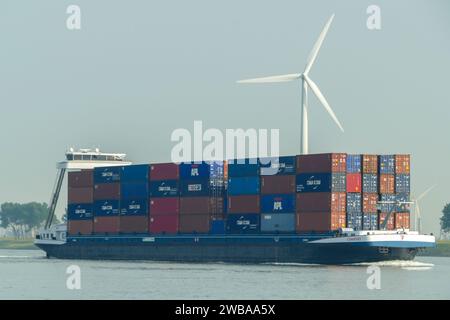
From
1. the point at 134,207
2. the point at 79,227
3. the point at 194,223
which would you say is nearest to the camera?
the point at 194,223

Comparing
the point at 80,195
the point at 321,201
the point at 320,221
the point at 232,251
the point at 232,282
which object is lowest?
the point at 232,282

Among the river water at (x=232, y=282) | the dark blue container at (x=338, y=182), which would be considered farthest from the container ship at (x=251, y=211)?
the river water at (x=232, y=282)

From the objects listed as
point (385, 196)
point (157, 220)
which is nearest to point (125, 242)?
point (157, 220)

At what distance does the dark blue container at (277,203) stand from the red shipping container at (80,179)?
1107 inches

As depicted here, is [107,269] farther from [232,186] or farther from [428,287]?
[428,287]

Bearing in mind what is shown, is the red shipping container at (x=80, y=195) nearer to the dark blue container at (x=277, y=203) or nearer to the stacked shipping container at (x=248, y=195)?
the stacked shipping container at (x=248, y=195)

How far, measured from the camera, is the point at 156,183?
395ft

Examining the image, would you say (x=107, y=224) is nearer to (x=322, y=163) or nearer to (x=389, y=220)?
(x=322, y=163)

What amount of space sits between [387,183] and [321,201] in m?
6.75

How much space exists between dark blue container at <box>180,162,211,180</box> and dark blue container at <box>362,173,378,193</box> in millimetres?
17906

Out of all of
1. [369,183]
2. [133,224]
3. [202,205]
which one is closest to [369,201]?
[369,183]

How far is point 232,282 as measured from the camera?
3152 inches
